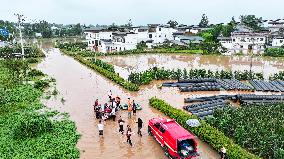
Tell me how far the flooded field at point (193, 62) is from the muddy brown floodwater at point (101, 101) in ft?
28.2

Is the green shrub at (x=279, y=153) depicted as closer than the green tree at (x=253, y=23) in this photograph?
Yes

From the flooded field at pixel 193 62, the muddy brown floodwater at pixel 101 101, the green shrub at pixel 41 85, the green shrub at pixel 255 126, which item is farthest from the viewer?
the flooded field at pixel 193 62

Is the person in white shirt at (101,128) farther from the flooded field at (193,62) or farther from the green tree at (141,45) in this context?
the green tree at (141,45)

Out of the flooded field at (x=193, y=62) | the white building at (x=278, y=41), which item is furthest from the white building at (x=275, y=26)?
the flooded field at (x=193, y=62)

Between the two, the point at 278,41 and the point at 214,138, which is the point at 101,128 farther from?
the point at 278,41

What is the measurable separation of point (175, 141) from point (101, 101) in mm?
16084

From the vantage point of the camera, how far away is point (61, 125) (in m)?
26.0

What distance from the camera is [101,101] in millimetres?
34594

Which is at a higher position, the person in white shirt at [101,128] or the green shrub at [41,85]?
the green shrub at [41,85]

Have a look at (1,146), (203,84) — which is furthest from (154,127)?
(203,84)

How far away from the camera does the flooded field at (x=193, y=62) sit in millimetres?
55750

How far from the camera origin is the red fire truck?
19.8 metres

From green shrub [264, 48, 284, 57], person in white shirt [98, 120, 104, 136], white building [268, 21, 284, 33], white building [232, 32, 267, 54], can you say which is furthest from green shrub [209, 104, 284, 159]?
white building [268, 21, 284, 33]

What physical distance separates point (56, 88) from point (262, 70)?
1328 inches
